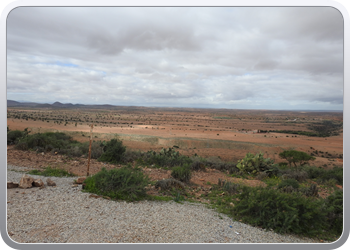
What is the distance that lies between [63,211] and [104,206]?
89 cm

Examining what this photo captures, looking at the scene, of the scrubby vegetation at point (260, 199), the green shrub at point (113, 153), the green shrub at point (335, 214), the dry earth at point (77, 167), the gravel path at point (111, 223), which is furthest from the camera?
the green shrub at point (113, 153)

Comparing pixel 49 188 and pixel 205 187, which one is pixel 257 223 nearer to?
pixel 205 187

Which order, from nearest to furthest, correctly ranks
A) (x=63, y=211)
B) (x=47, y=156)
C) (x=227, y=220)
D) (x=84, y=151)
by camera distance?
(x=63, y=211)
(x=227, y=220)
(x=47, y=156)
(x=84, y=151)

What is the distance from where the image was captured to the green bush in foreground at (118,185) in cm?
600

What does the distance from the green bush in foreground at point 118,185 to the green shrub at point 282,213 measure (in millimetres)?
2821

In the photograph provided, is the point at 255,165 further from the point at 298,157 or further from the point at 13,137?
the point at 13,137

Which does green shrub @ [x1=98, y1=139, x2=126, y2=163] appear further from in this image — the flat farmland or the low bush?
the low bush

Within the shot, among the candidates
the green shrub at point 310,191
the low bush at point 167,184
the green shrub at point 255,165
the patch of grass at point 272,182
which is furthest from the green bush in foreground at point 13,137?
the green shrub at point 310,191

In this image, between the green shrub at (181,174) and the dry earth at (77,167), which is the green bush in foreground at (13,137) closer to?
the dry earth at (77,167)

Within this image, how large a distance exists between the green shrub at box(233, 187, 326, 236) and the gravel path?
242 millimetres

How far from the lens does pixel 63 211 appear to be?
4.64 metres

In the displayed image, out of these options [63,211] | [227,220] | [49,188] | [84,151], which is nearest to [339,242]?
[227,220]

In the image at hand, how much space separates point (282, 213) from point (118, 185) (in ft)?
14.4
